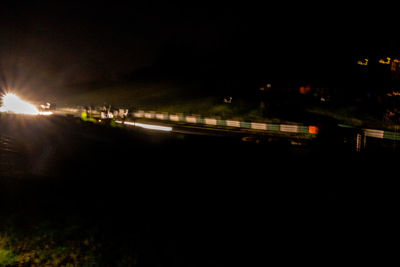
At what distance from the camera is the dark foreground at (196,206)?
21.6 ft

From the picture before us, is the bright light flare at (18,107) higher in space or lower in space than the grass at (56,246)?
higher

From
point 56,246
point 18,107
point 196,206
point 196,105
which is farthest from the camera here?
point 196,105

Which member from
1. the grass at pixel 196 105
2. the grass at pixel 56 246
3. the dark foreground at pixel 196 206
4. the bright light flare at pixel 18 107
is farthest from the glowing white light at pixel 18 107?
the grass at pixel 56 246

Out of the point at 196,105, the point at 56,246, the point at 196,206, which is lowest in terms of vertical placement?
the point at 56,246

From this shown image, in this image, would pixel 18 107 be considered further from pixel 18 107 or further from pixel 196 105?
pixel 196 105

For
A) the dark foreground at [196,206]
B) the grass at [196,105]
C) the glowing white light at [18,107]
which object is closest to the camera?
the dark foreground at [196,206]

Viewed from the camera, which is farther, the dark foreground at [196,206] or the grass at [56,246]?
the dark foreground at [196,206]

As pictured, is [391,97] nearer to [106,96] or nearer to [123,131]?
[123,131]

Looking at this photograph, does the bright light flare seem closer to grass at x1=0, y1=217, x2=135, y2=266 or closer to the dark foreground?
the dark foreground

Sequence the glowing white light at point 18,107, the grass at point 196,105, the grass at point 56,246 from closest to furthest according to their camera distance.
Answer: the grass at point 56,246 → the grass at point 196,105 → the glowing white light at point 18,107

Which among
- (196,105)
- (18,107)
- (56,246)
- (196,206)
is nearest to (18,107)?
(18,107)

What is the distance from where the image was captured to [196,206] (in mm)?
8570

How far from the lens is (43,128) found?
20.8 metres

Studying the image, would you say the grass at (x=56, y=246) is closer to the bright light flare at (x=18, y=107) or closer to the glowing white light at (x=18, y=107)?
the bright light flare at (x=18, y=107)
